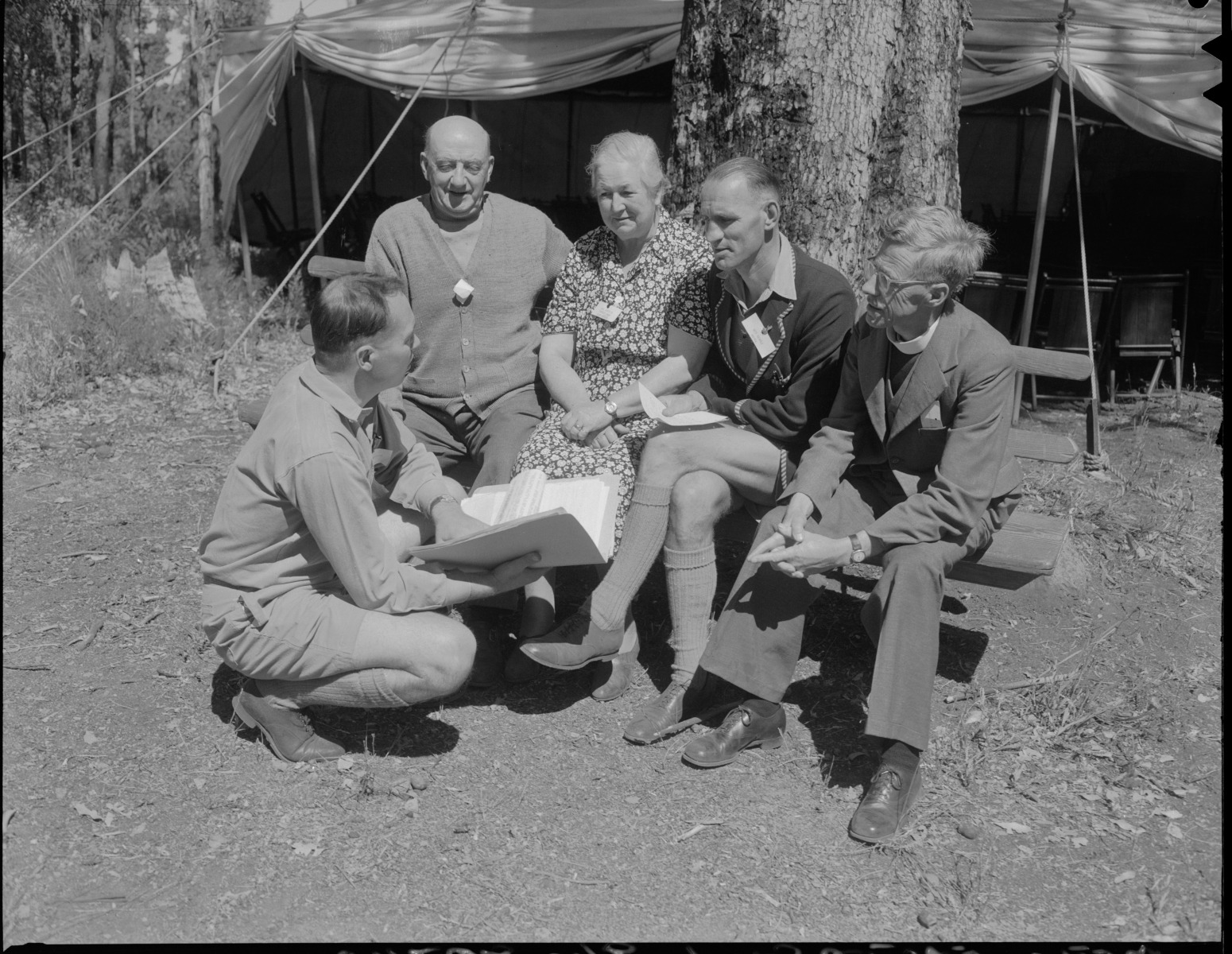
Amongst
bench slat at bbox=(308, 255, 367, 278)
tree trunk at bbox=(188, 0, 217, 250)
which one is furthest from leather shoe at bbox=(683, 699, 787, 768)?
tree trunk at bbox=(188, 0, 217, 250)

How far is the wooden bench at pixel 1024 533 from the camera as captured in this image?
306 cm

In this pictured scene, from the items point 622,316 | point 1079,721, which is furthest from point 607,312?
point 1079,721

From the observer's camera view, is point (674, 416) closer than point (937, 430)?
No

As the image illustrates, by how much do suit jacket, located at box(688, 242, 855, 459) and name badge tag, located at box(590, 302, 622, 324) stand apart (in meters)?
0.39

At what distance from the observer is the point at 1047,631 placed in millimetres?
3826

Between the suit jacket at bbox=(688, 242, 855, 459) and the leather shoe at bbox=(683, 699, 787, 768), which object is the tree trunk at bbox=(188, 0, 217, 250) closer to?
the suit jacket at bbox=(688, 242, 855, 459)

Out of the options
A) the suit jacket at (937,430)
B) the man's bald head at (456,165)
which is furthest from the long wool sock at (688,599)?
the man's bald head at (456,165)

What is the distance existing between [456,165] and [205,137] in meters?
9.39

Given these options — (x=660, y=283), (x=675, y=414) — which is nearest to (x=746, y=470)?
(x=675, y=414)

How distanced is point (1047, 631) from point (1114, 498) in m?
1.66

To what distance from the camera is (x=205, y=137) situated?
1195 cm

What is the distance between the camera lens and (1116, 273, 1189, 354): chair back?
24.3ft

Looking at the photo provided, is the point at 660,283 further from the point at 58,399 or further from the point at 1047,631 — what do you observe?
the point at 58,399

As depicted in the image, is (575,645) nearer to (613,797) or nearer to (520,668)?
(520,668)
